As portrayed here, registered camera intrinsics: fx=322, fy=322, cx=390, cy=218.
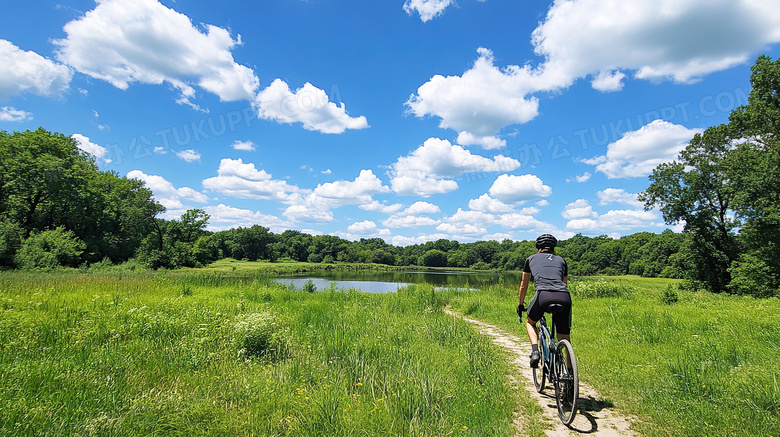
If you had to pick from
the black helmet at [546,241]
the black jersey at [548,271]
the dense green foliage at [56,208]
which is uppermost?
the dense green foliage at [56,208]

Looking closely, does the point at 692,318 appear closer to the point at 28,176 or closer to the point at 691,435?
the point at 691,435

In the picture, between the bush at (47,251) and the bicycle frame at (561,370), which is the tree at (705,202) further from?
the bush at (47,251)

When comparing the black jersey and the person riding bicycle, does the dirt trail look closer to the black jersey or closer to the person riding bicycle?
the person riding bicycle

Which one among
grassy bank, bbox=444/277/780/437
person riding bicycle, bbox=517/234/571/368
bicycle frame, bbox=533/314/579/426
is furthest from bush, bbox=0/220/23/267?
bicycle frame, bbox=533/314/579/426

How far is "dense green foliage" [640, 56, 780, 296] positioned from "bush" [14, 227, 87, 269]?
5718 centimetres

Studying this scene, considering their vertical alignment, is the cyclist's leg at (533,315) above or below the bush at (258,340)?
above

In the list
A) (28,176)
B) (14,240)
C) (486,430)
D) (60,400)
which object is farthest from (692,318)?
(28,176)

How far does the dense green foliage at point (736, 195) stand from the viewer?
70.0 ft

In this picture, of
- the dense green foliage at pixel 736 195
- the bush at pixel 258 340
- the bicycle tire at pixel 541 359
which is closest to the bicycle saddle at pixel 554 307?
the bicycle tire at pixel 541 359

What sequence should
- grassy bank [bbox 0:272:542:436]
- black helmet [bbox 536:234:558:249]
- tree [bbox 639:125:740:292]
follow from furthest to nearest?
tree [bbox 639:125:740:292], black helmet [bbox 536:234:558:249], grassy bank [bbox 0:272:542:436]

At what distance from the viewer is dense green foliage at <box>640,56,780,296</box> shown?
70.0 ft

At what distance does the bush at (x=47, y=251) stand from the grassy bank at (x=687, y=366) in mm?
42307

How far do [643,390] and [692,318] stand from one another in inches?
229

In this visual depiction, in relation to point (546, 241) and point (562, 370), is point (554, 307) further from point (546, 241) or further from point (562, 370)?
point (546, 241)
